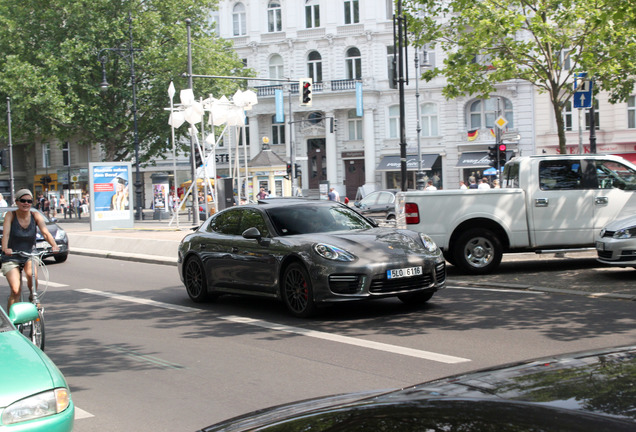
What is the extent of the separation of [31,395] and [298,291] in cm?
599

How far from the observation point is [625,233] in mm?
11969

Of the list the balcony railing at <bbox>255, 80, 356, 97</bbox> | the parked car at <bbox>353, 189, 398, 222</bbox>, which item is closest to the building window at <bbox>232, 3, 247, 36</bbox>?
the balcony railing at <bbox>255, 80, 356, 97</bbox>

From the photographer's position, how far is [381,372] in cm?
680

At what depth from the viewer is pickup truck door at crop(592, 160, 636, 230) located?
13.7 metres

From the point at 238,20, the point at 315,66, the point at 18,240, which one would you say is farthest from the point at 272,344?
the point at 238,20

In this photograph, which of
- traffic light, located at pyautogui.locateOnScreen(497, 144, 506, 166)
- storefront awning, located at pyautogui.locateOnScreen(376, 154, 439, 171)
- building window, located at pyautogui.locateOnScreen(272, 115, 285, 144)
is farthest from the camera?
building window, located at pyautogui.locateOnScreen(272, 115, 285, 144)

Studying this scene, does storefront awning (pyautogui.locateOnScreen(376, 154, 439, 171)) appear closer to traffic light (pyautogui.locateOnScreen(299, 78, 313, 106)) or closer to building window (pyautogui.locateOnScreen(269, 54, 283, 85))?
building window (pyautogui.locateOnScreen(269, 54, 283, 85))

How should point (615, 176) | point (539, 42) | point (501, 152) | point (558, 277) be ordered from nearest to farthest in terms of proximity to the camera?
point (558, 277), point (615, 176), point (539, 42), point (501, 152)

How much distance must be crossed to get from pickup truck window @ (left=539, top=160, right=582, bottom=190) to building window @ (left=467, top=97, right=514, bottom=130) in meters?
38.7

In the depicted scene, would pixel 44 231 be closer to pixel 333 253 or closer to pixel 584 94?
pixel 333 253

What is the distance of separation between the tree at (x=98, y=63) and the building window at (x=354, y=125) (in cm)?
936

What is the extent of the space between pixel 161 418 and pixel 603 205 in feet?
33.4

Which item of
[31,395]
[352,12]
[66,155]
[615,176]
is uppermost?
[352,12]

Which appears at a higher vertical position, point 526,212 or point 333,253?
point 526,212
